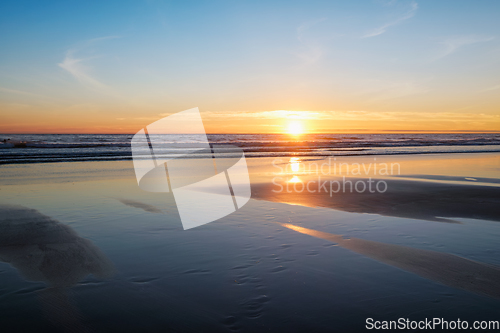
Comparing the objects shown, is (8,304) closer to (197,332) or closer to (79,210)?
(197,332)

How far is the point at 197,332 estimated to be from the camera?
276cm

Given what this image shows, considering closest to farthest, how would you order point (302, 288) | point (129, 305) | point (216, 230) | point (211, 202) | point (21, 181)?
point (129, 305) → point (302, 288) → point (216, 230) → point (211, 202) → point (21, 181)

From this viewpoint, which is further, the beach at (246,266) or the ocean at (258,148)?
the ocean at (258,148)

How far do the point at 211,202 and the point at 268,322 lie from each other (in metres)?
5.50

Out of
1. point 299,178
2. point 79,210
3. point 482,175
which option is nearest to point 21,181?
point 79,210

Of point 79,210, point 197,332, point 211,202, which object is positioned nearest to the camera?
point 197,332

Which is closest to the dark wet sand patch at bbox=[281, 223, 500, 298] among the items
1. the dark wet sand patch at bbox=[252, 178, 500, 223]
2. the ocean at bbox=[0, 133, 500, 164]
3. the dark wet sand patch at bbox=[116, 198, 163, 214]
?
the dark wet sand patch at bbox=[252, 178, 500, 223]

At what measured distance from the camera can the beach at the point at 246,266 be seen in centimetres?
301

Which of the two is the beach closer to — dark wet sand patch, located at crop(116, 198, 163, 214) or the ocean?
dark wet sand patch, located at crop(116, 198, 163, 214)

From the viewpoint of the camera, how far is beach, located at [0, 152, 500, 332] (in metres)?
3.01

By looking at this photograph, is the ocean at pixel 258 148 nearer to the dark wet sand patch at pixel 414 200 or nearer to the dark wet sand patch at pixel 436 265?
the dark wet sand patch at pixel 414 200

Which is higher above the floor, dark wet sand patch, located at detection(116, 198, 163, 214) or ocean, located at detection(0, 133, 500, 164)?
ocean, located at detection(0, 133, 500, 164)

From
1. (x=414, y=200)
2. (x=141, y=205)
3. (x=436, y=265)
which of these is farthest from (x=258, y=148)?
(x=436, y=265)

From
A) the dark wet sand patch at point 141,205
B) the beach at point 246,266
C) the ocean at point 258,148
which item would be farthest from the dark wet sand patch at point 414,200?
the ocean at point 258,148
